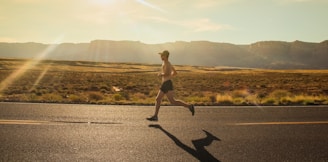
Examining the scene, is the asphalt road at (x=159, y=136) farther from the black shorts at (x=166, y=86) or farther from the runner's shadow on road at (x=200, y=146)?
the black shorts at (x=166, y=86)

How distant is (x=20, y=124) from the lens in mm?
7008

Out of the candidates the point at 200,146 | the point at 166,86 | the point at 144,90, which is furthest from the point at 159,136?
the point at 144,90

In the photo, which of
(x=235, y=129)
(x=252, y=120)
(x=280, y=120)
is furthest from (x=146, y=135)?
(x=280, y=120)

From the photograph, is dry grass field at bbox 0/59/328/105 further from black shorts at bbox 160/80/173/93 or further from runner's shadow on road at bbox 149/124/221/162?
runner's shadow on road at bbox 149/124/221/162

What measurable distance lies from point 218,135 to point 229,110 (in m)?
3.96

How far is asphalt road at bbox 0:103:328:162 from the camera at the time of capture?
502 centimetres

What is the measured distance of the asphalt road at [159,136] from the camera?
502cm

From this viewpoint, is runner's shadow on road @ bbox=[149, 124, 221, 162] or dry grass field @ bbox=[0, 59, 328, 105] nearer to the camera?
runner's shadow on road @ bbox=[149, 124, 221, 162]

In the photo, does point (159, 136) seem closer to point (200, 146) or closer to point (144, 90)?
point (200, 146)

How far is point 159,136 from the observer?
6.28 m

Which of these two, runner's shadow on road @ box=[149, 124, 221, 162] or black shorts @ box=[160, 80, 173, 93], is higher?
black shorts @ box=[160, 80, 173, 93]

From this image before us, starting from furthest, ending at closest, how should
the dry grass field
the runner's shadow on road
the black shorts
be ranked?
1. the dry grass field
2. the black shorts
3. the runner's shadow on road

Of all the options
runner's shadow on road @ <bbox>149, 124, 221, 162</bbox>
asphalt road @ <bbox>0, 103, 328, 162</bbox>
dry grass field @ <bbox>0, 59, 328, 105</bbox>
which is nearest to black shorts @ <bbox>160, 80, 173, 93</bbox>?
asphalt road @ <bbox>0, 103, 328, 162</bbox>

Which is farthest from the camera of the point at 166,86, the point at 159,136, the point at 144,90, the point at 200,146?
the point at 144,90
